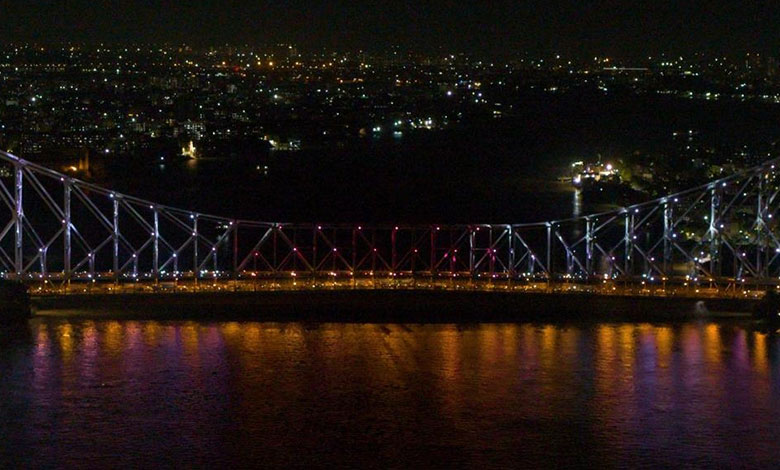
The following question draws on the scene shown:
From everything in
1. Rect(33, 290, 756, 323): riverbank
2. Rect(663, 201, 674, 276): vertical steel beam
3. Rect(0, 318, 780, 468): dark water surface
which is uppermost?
Rect(663, 201, 674, 276): vertical steel beam

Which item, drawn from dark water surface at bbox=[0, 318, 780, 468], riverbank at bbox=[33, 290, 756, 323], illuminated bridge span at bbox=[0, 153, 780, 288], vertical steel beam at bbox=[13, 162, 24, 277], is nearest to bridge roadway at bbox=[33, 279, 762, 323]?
riverbank at bbox=[33, 290, 756, 323]

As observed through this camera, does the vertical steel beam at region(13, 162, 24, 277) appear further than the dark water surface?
Yes

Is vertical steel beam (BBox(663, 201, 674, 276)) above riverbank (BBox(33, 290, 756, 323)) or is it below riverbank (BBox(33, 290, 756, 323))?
above

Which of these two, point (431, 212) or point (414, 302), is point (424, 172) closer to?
point (431, 212)

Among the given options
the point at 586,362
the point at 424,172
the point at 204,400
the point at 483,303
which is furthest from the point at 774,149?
the point at 204,400

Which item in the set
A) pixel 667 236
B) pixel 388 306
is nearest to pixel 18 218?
pixel 388 306

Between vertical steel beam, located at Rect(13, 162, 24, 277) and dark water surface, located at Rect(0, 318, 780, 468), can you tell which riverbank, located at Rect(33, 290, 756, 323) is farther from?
dark water surface, located at Rect(0, 318, 780, 468)
